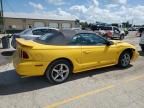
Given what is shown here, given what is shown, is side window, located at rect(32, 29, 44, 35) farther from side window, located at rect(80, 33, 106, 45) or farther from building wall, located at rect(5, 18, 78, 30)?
building wall, located at rect(5, 18, 78, 30)

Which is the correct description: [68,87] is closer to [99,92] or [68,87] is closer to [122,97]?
[99,92]

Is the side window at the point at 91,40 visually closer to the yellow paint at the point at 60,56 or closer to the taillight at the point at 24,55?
the yellow paint at the point at 60,56

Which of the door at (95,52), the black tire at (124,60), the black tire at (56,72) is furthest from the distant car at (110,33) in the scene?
the black tire at (56,72)

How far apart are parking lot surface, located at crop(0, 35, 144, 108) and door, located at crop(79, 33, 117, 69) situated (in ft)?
1.35

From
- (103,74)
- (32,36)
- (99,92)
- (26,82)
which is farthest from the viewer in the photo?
(32,36)

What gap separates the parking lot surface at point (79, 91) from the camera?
4.59 metres

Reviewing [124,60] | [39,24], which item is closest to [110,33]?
[124,60]

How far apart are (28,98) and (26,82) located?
1260 mm

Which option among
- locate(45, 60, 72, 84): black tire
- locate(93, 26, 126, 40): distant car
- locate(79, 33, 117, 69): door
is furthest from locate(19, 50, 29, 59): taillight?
locate(93, 26, 126, 40): distant car

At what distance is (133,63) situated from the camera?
849 centimetres

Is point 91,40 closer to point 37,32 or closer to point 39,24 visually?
point 37,32

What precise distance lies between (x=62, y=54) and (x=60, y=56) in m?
0.08

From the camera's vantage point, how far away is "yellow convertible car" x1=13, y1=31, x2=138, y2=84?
17.8 ft

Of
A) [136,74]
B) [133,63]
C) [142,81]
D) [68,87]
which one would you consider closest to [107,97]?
[68,87]
